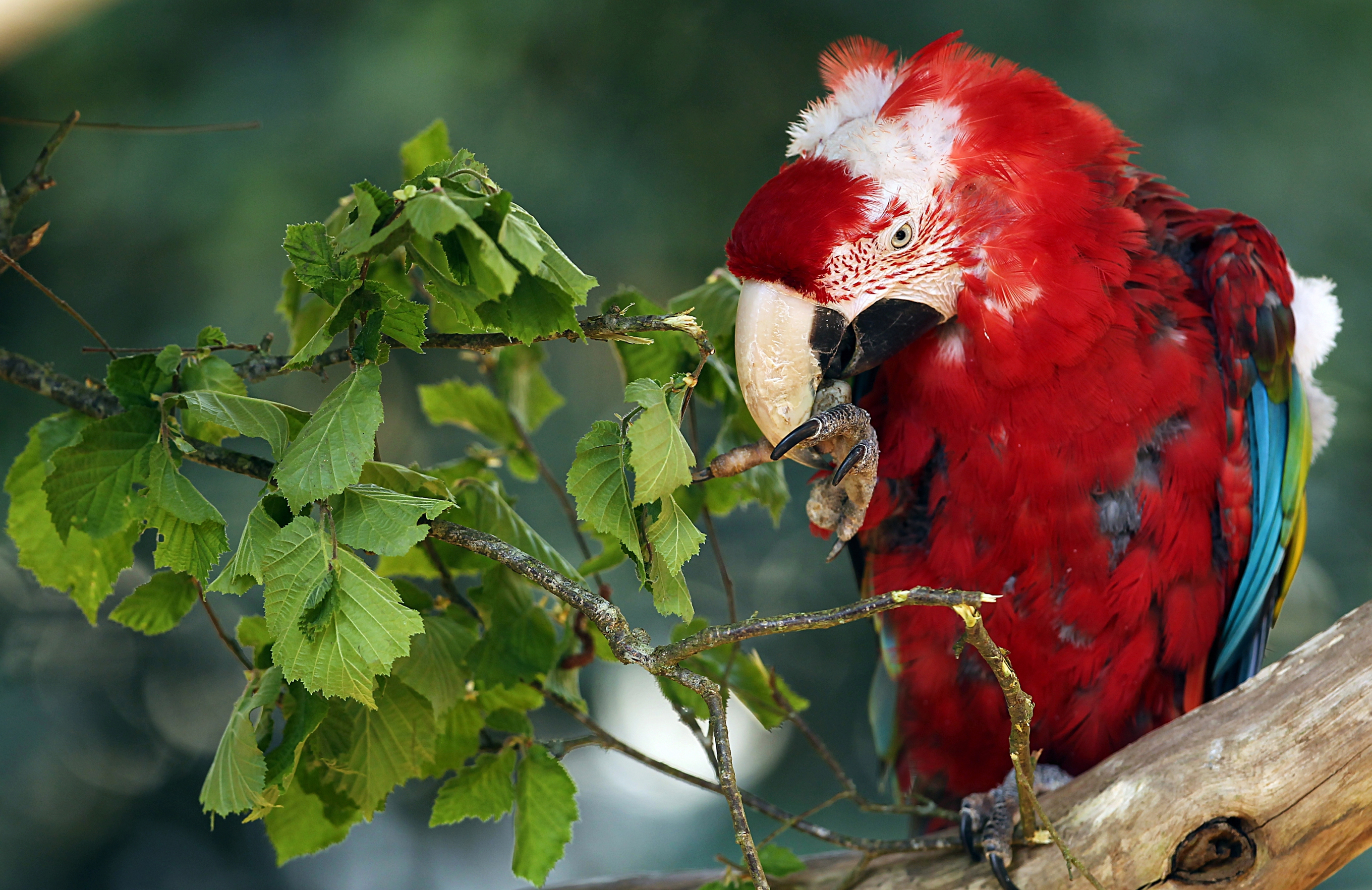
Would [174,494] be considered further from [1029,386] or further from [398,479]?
[1029,386]

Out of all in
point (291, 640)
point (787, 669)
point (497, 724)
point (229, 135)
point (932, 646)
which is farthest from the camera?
point (787, 669)

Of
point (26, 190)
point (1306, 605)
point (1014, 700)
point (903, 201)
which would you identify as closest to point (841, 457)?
A: point (903, 201)

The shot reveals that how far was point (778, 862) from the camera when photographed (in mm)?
862

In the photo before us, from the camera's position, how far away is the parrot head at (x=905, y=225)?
78 cm

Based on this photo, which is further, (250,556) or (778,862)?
(778,862)

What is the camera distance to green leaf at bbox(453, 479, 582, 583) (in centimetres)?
73

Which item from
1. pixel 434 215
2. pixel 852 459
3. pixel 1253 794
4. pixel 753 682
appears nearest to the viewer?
pixel 434 215

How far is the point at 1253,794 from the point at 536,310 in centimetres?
61

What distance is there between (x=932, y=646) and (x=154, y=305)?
1.73 meters

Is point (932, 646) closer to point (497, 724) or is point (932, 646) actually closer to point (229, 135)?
point (497, 724)

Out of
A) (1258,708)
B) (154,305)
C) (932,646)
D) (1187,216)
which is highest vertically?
(154,305)

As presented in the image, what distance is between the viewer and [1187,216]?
3.12 ft

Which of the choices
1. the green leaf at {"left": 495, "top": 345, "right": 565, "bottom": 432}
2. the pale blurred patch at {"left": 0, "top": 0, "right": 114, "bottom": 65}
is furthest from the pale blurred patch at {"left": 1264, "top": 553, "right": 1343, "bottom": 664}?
the pale blurred patch at {"left": 0, "top": 0, "right": 114, "bottom": 65}

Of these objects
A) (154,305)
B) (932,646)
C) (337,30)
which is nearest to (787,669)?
(932,646)
